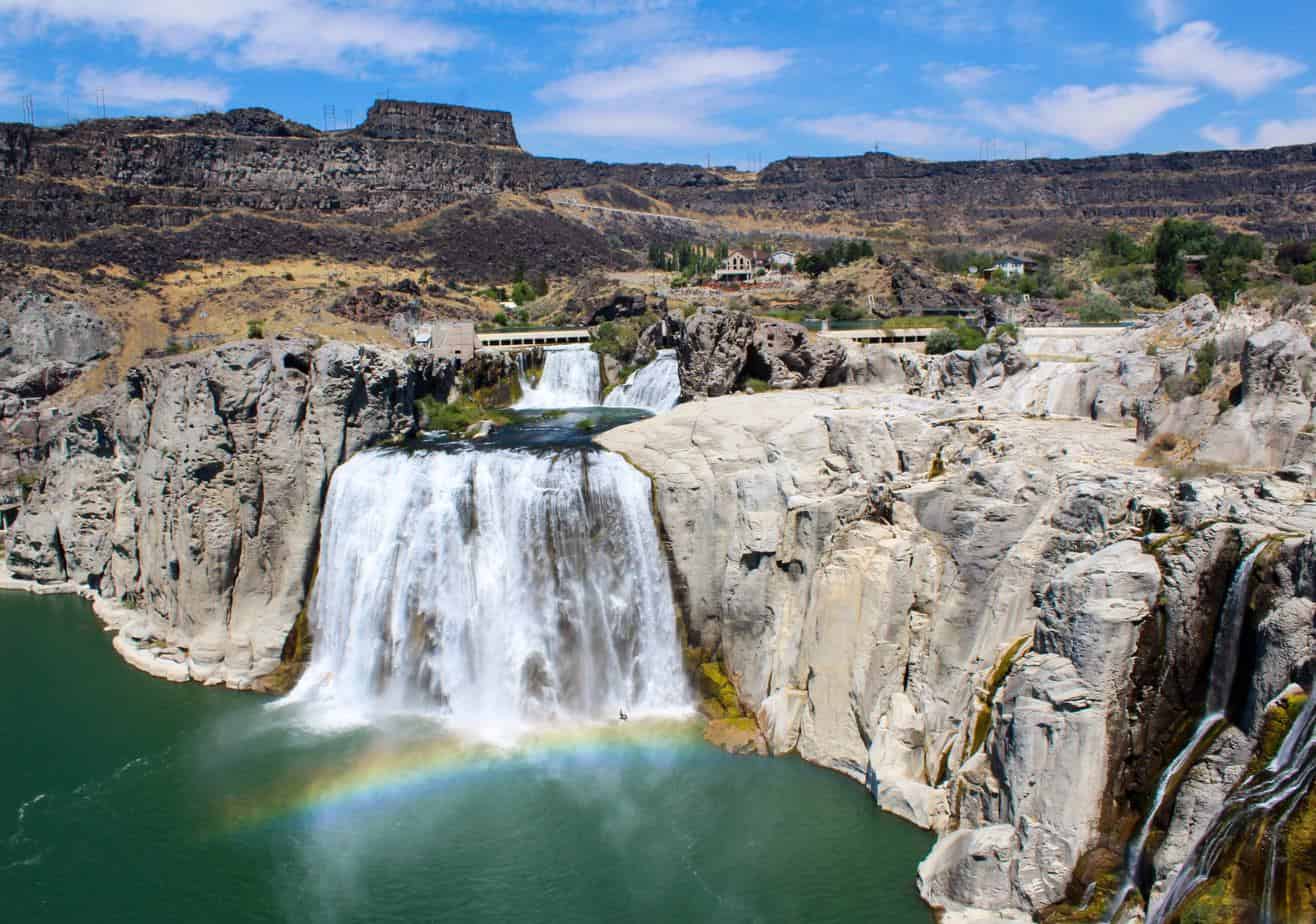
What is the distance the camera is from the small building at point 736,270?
82.6 metres

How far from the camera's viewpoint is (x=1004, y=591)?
20.3 meters

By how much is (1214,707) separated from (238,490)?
25.2 metres

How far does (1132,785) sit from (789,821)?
23.0 feet

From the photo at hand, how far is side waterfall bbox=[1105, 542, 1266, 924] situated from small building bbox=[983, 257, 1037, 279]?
57257 mm

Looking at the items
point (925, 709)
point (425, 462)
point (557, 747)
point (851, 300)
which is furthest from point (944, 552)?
point (851, 300)

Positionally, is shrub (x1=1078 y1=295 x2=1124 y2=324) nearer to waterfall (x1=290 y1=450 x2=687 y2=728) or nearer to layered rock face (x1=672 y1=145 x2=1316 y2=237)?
waterfall (x1=290 y1=450 x2=687 y2=728)

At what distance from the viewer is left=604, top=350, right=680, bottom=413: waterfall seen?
4359 centimetres

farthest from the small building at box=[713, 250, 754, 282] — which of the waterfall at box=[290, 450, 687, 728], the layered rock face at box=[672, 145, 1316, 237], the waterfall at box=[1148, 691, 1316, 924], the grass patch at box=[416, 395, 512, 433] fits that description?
the waterfall at box=[1148, 691, 1316, 924]

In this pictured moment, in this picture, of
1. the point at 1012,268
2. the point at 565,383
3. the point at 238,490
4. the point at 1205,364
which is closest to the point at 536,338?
the point at 565,383

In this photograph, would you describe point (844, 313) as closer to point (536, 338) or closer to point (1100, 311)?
point (1100, 311)

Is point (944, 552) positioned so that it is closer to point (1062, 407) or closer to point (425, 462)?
point (1062, 407)

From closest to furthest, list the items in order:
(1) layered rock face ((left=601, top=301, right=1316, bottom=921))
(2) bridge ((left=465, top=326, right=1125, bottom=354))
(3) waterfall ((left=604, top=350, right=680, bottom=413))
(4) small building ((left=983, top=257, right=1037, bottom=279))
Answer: (1) layered rock face ((left=601, top=301, right=1316, bottom=921)) → (2) bridge ((left=465, top=326, right=1125, bottom=354)) → (3) waterfall ((left=604, top=350, right=680, bottom=413)) → (4) small building ((left=983, top=257, right=1037, bottom=279))

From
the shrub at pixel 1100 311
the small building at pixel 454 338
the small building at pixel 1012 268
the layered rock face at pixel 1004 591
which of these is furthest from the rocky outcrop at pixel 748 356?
the small building at pixel 1012 268

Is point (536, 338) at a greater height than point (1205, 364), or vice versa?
point (536, 338)
